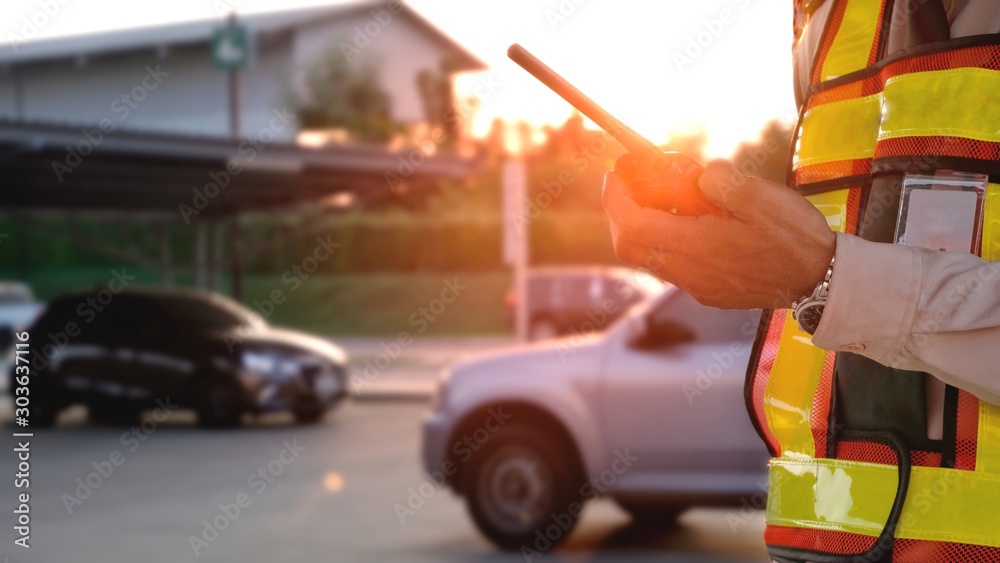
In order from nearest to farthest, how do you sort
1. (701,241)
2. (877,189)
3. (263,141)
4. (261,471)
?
(701,241)
(877,189)
(261,471)
(263,141)

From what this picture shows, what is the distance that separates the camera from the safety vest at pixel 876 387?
1.29 meters

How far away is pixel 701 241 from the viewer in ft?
4.18

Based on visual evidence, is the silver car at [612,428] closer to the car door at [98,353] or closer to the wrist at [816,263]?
the wrist at [816,263]

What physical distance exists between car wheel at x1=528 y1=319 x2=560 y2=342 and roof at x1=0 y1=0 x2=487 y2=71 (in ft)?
48.3

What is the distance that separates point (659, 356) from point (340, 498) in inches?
120

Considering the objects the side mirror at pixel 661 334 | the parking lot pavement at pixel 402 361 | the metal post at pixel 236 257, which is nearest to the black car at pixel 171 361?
the parking lot pavement at pixel 402 361

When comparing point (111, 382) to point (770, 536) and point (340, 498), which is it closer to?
point (340, 498)

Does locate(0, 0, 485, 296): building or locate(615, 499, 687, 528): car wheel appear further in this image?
locate(0, 0, 485, 296): building

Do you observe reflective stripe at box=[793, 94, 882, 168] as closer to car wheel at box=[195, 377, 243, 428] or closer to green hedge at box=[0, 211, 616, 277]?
car wheel at box=[195, 377, 243, 428]

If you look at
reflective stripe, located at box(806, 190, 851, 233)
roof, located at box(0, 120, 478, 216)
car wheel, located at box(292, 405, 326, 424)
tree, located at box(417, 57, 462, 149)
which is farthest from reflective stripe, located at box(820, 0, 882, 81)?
tree, located at box(417, 57, 462, 149)

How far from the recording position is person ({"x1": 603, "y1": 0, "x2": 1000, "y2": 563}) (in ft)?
4.17

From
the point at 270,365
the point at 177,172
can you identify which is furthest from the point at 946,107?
the point at 177,172

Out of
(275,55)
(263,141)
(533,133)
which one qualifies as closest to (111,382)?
(263,141)

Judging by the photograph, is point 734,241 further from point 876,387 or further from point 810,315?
point 876,387
